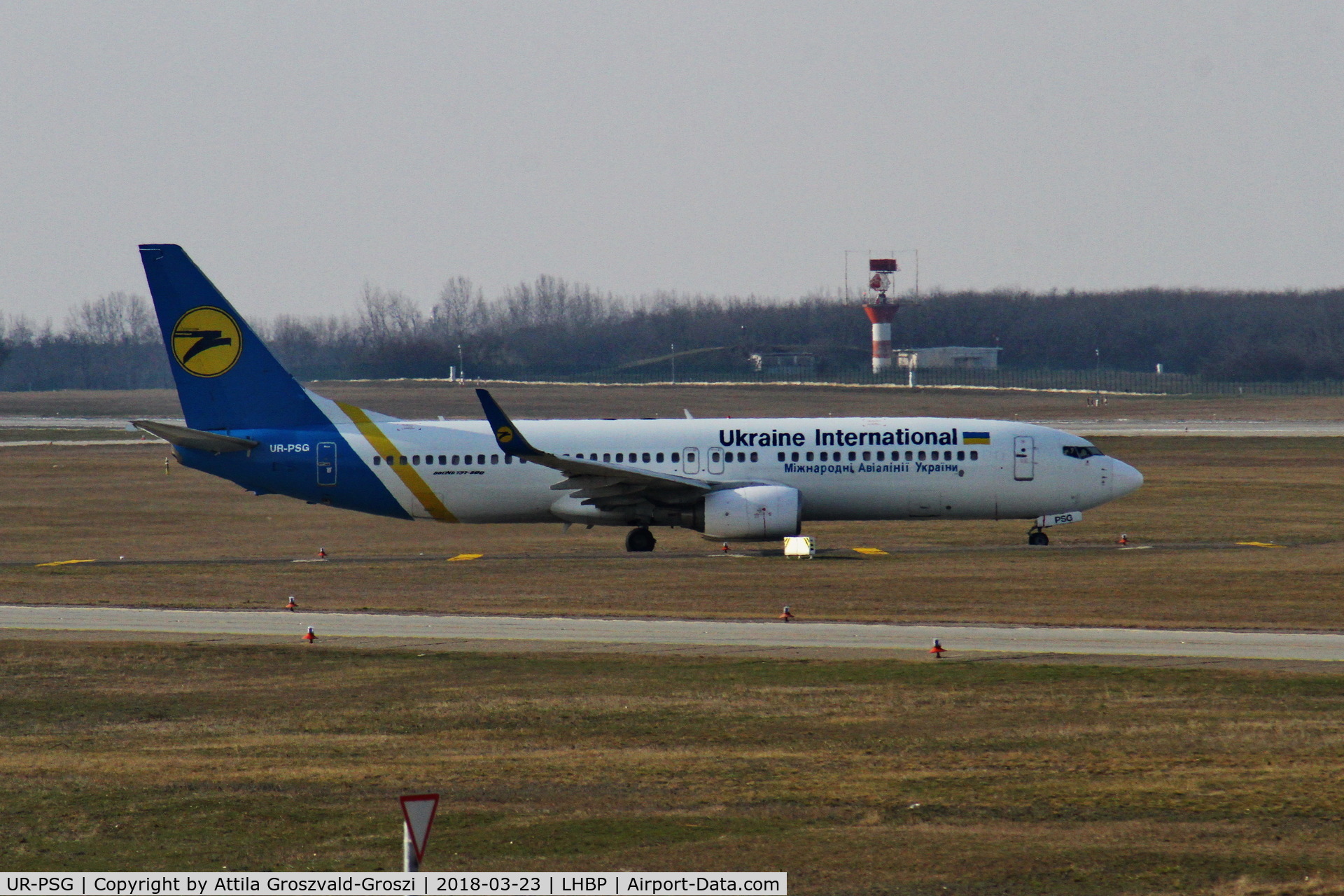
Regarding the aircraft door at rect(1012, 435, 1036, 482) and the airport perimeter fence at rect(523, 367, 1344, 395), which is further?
the airport perimeter fence at rect(523, 367, 1344, 395)

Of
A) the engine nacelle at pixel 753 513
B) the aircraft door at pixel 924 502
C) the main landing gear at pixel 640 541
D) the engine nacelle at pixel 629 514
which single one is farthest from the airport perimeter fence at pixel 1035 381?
the main landing gear at pixel 640 541

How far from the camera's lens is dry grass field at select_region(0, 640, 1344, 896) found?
1541 cm

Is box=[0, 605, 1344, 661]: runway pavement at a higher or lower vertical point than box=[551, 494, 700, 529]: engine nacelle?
lower

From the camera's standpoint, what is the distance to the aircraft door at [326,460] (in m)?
46.6

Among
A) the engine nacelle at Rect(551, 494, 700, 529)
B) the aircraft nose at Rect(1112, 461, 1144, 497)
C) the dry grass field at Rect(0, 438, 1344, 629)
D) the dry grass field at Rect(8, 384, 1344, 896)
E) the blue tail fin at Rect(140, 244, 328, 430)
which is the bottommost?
the dry grass field at Rect(0, 438, 1344, 629)

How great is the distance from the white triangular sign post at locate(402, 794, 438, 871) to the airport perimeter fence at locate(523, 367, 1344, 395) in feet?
514

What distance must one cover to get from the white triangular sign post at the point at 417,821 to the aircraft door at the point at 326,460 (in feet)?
117

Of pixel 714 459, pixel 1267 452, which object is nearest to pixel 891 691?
pixel 714 459

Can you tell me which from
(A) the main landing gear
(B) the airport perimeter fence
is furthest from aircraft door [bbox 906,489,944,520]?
(B) the airport perimeter fence

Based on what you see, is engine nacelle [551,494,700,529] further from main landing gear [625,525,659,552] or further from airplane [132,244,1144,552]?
main landing gear [625,525,659,552]

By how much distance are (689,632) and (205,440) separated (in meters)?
20.8

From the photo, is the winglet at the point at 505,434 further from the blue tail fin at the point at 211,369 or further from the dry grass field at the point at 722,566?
the blue tail fin at the point at 211,369

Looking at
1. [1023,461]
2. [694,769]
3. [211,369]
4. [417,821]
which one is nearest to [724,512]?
[1023,461]

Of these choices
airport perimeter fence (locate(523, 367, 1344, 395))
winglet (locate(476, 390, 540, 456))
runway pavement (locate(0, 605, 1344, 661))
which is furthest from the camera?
airport perimeter fence (locate(523, 367, 1344, 395))
